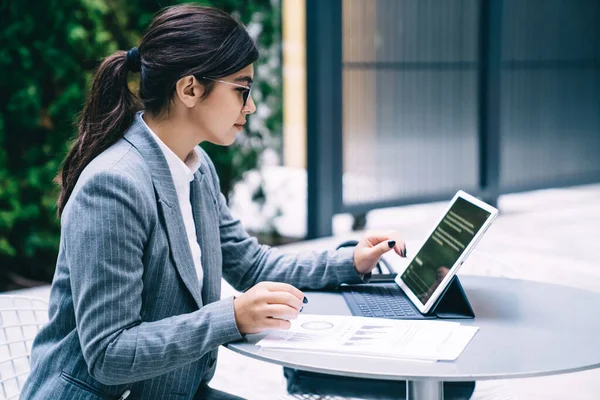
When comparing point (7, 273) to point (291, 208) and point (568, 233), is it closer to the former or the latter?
point (291, 208)

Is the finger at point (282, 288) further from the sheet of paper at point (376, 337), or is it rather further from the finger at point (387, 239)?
the finger at point (387, 239)

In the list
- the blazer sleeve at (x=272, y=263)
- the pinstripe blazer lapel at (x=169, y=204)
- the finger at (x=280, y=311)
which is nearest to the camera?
the finger at (x=280, y=311)

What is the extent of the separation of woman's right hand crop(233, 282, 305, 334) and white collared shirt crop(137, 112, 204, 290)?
0.24 m

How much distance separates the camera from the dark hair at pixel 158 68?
1.70 meters

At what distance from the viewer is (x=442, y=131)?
679 centimetres

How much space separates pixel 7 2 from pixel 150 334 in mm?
3921

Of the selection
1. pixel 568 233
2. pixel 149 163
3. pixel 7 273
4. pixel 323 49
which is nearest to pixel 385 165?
pixel 323 49

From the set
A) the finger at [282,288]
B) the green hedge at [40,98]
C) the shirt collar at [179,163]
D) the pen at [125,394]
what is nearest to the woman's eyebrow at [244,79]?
the shirt collar at [179,163]

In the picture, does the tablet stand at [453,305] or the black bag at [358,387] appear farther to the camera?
the black bag at [358,387]

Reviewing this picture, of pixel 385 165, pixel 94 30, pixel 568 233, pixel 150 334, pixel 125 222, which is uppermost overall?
pixel 94 30

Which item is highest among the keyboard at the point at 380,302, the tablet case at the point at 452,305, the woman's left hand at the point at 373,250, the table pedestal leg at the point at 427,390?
the woman's left hand at the point at 373,250

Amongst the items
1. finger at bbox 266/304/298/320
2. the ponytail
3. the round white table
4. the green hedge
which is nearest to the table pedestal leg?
the round white table

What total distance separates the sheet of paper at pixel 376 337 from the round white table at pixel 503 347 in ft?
0.08

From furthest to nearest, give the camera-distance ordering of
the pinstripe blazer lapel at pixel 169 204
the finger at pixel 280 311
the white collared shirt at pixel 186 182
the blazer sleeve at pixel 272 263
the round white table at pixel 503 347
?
the blazer sleeve at pixel 272 263, the white collared shirt at pixel 186 182, the pinstripe blazer lapel at pixel 169 204, the finger at pixel 280 311, the round white table at pixel 503 347
